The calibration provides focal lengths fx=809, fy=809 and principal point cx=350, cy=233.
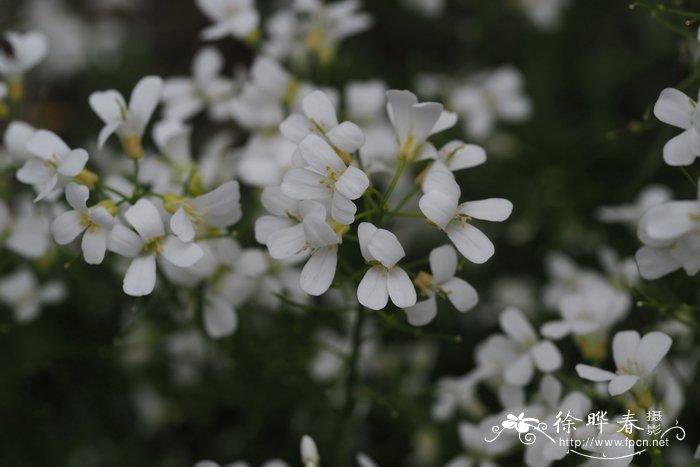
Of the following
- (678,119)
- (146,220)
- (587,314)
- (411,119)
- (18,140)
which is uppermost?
(678,119)

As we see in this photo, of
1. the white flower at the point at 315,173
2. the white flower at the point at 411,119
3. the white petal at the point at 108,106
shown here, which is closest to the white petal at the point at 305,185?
the white flower at the point at 315,173

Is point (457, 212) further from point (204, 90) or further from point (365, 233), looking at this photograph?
point (204, 90)

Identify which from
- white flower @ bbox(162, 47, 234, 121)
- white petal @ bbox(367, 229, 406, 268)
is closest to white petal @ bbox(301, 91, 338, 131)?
white petal @ bbox(367, 229, 406, 268)

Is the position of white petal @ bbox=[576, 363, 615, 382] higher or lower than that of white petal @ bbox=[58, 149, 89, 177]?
lower

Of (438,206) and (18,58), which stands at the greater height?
(438,206)

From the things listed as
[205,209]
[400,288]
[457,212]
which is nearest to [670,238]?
[457,212]

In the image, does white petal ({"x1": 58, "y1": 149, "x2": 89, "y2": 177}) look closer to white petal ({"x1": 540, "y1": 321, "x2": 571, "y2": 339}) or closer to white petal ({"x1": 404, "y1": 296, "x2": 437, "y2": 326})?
white petal ({"x1": 404, "y1": 296, "x2": 437, "y2": 326})

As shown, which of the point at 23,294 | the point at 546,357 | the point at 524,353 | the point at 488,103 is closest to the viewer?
the point at 546,357
